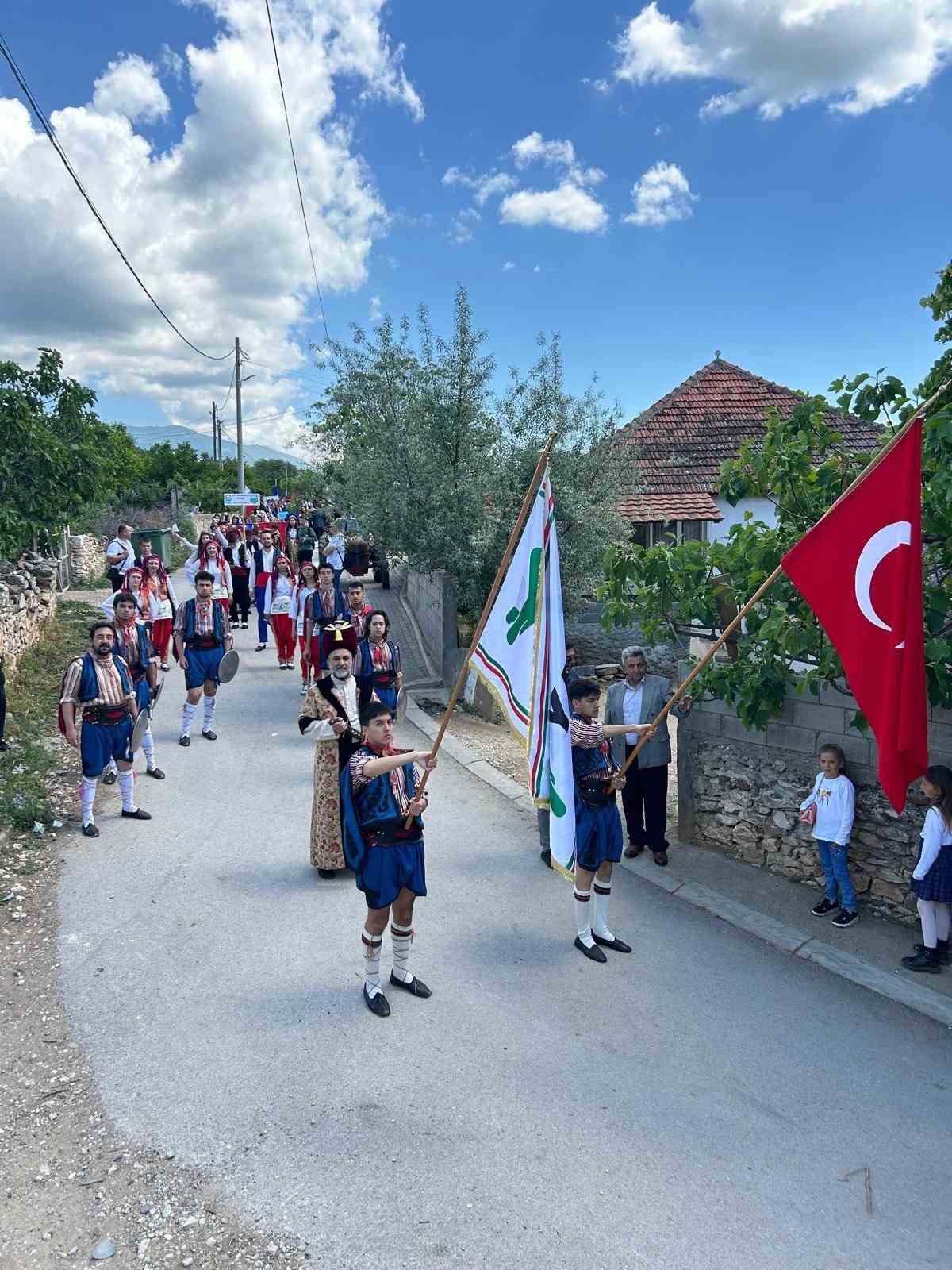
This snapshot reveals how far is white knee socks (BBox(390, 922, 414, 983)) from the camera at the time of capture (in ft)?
16.0

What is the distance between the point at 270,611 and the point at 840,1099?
10.6m

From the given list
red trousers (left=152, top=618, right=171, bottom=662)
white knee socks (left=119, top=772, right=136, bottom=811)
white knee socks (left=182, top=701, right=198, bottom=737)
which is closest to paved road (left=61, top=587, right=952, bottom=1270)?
white knee socks (left=119, top=772, right=136, bottom=811)

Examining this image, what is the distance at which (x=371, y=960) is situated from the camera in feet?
15.7

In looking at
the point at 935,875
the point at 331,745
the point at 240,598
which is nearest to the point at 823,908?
the point at 935,875

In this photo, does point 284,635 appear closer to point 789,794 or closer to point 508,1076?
point 789,794

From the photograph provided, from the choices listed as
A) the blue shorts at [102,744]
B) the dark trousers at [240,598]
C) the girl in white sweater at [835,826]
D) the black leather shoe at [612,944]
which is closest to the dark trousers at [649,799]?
the girl in white sweater at [835,826]

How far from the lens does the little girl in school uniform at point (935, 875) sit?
518 cm

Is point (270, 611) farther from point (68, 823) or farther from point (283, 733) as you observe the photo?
point (68, 823)

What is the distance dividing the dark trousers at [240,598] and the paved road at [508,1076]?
1016 cm

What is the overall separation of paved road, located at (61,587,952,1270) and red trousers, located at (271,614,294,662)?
670 cm

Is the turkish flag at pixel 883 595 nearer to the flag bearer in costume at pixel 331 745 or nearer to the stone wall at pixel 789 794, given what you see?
the stone wall at pixel 789 794

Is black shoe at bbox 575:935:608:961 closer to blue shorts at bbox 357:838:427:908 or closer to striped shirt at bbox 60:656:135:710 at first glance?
blue shorts at bbox 357:838:427:908

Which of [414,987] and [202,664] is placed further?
[202,664]

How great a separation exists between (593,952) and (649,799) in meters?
1.82
